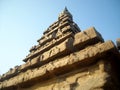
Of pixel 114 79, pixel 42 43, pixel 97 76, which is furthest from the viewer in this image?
pixel 42 43

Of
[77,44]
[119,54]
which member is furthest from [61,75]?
[119,54]

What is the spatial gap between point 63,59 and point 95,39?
2.80 feet

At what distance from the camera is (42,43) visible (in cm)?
600

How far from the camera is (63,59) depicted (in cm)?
354

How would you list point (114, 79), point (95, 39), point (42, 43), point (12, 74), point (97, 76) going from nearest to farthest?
point (97, 76) → point (114, 79) → point (95, 39) → point (12, 74) → point (42, 43)

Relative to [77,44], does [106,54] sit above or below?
below

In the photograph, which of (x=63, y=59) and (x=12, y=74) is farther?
(x=12, y=74)

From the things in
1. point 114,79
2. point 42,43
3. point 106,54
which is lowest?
point 114,79

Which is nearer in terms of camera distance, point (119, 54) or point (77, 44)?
point (119, 54)

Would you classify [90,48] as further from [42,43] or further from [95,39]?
[42,43]

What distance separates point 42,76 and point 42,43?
2.37 m

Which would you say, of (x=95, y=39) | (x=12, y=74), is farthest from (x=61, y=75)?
(x=12, y=74)

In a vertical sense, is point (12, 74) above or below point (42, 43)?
below

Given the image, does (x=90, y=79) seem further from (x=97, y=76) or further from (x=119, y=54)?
(x=119, y=54)
